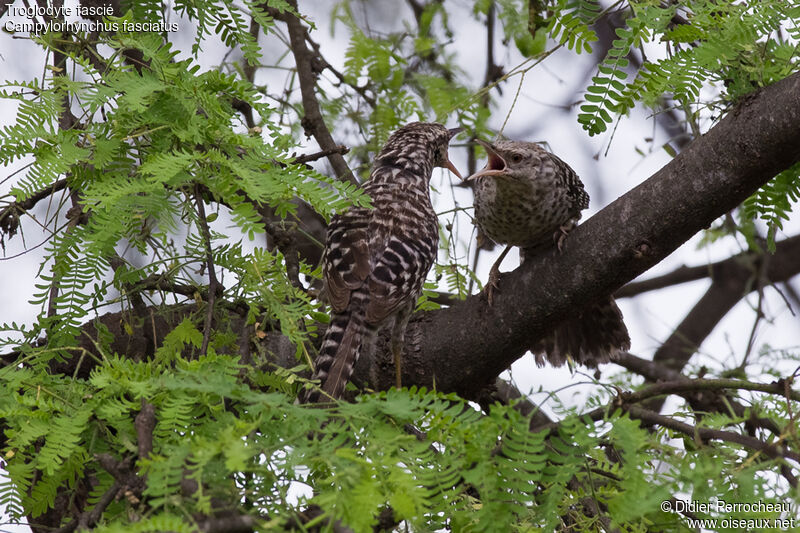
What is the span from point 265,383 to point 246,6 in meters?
1.59

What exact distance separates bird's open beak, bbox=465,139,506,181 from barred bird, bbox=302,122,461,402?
0.34 meters

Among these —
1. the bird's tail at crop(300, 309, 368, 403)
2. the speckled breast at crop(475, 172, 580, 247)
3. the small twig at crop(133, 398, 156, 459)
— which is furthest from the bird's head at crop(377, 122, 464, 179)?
the small twig at crop(133, 398, 156, 459)

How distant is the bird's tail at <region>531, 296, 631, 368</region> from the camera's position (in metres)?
4.40

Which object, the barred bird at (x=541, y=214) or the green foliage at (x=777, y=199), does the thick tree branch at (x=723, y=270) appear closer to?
the barred bird at (x=541, y=214)

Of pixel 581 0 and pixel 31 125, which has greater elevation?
pixel 581 0

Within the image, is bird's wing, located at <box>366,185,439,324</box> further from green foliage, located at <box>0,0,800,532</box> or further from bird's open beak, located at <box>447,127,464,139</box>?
bird's open beak, located at <box>447,127,464,139</box>

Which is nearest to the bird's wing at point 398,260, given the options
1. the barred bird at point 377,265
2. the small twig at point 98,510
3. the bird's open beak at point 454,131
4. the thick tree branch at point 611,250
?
the barred bird at point 377,265

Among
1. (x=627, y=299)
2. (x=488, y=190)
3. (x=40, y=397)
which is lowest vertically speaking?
(x=40, y=397)

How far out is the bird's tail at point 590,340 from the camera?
4402 mm

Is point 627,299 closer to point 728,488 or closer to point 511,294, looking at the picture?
point 511,294

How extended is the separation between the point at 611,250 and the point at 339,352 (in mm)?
1162

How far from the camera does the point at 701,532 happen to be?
9.25ft

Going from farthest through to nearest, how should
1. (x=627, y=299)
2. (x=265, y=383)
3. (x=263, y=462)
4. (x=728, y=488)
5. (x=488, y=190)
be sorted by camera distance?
(x=627, y=299) < (x=488, y=190) < (x=265, y=383) < (x=728, y=488) < (x=263, y=462)

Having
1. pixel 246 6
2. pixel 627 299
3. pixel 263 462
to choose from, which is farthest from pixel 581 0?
pixel 627 299
